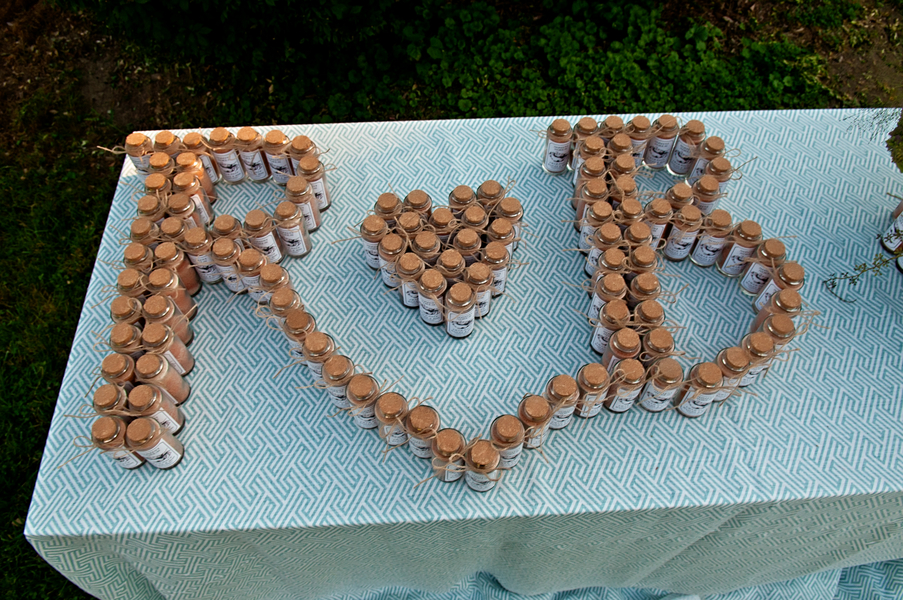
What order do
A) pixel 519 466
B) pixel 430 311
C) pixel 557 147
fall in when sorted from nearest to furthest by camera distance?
pixel 519 466, pixel 430 311, pixel 557 147

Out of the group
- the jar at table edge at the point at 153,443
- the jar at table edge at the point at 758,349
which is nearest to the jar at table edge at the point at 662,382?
the jar at table edge at the point at 758,349

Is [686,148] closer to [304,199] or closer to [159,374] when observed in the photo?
[304,199]

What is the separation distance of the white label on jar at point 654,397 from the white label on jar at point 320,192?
0.82 metres

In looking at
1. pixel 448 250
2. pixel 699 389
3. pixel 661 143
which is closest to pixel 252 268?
pixel 448 250

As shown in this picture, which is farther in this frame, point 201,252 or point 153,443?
point 201,252

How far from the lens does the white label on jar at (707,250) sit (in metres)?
1.23

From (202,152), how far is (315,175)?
0.94ft

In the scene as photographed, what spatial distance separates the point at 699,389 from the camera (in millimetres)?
1035

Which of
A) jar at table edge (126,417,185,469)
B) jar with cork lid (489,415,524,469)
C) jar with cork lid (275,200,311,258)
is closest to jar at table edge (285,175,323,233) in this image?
jar with cork lid (275,200,311,258)

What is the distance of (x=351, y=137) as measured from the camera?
60.3 inches

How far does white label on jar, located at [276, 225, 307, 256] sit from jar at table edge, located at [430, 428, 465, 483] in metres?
0.55

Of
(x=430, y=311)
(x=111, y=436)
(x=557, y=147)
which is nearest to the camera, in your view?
(x=111, y=436)

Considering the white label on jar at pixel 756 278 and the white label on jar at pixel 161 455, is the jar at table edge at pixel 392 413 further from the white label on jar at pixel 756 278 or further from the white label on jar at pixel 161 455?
the white label on jar at pixel 756 278

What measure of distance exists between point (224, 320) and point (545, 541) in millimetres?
793
